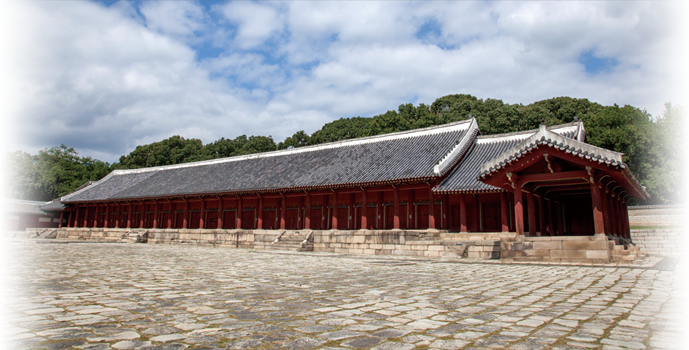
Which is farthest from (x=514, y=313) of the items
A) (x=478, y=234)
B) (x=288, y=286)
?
(x=478, y=234)

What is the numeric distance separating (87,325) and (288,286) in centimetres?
362

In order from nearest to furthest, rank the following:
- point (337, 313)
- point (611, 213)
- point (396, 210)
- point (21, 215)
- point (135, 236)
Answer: point (337, 313), point (611, 213), point (396, 210), point (135, 236), point (21, 215)

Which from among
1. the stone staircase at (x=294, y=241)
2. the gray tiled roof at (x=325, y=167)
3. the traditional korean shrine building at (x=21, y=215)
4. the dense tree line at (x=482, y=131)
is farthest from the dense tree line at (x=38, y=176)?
the stone staircase at (x=294, y=241)

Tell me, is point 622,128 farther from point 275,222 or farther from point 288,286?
point 288,286

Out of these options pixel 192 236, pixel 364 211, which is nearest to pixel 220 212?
pixel 192 236

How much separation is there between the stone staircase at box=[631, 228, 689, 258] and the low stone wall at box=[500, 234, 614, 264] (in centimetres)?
1310

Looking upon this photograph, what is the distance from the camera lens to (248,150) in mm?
66125

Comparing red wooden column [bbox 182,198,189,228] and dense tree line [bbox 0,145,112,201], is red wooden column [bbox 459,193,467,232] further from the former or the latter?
dense tree line [bbox 0,145,112,201]

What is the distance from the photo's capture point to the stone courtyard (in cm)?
358

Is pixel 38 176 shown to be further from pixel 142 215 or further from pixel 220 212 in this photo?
pixel 220 212

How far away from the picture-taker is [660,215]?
3170 cm

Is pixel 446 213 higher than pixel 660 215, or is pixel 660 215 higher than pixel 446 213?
pixel 660 215

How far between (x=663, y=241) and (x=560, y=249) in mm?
14839

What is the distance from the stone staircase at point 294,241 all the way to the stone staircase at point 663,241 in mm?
18826
